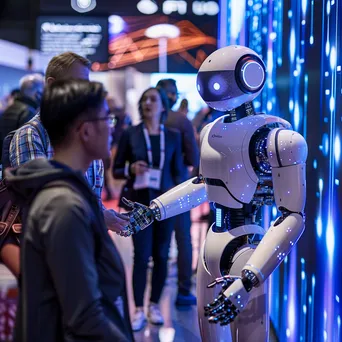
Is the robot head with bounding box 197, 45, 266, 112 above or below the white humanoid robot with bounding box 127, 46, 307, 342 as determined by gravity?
above

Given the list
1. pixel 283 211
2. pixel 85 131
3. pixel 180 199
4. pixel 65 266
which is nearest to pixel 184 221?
pixel 180 199

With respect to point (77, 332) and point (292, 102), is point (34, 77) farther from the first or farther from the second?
point (77, 332)

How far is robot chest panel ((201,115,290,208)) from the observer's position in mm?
2746

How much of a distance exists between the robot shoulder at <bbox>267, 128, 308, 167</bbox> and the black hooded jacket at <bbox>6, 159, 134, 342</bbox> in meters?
1.02

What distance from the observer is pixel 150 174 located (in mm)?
4426

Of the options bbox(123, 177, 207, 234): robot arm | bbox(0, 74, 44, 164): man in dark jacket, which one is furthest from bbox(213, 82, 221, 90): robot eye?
bbox(0, 74, 44, 164): man in dark jacket

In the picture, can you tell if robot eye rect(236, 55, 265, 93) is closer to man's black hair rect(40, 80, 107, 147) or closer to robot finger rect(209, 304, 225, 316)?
robot finger rect(209, 304, 225, 316)

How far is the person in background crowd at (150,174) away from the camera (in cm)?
441

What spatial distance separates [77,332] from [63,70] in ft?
4.68

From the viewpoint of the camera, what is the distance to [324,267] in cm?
294

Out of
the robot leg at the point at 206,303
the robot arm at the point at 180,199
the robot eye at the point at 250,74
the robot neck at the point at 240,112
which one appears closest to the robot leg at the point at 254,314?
the robot leg at the point at 206,303

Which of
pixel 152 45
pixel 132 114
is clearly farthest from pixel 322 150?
pixel 132 114

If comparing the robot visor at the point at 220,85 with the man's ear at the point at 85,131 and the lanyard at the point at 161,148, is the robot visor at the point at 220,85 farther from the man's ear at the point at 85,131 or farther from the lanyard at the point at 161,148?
the lanyard at the point at 161,148

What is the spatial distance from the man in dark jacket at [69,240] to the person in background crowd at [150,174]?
2.59m
